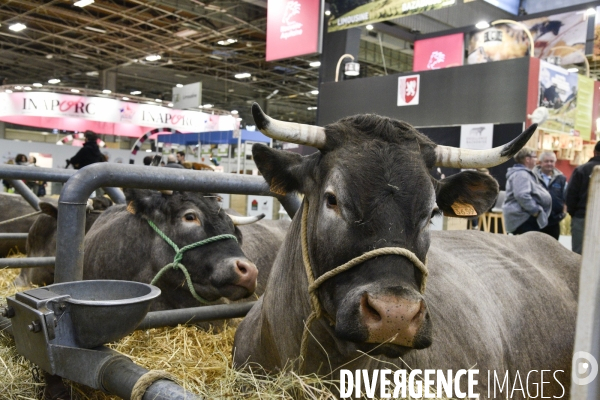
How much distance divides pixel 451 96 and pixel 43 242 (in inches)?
363

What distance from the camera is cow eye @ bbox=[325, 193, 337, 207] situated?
69.0 inches

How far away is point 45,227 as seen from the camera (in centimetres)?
421

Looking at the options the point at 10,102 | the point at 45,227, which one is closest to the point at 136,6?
the point at 10,102

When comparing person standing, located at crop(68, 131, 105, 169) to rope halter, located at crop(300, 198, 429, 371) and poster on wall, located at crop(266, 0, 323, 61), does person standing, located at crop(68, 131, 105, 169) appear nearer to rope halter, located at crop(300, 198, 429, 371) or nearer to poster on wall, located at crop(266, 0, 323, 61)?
poster on wall, located at crop(266, 0, 323, 61)

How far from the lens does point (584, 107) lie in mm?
10883

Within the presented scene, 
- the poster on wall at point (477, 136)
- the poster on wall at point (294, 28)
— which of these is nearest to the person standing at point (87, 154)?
the poster on wall at point (294, 28)

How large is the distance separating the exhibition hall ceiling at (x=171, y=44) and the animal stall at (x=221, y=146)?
4289 mm

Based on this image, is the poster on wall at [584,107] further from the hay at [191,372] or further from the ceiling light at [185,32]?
the ceiling light at [185,32]

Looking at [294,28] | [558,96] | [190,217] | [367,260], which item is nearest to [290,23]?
[294,28]

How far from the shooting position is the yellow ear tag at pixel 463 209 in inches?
82.5

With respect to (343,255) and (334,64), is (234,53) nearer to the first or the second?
(334,64)

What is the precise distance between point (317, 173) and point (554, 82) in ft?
32.2

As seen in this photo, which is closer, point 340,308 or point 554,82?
point 340,308

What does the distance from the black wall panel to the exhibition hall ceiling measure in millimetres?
4434
